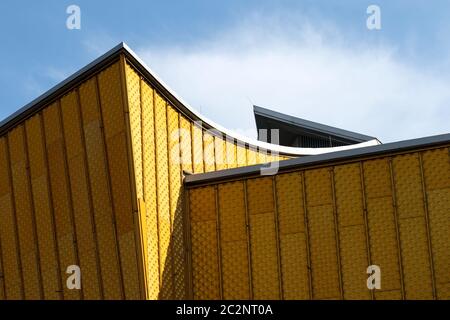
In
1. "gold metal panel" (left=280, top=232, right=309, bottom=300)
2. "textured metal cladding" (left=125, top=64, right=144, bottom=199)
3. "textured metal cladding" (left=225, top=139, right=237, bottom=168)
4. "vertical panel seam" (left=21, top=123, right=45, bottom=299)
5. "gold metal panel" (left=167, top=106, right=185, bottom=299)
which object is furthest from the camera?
"textured metal cladding" (left=225, top=139, right=237, bottom=168)

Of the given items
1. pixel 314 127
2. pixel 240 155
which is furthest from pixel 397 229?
pixel 314 127

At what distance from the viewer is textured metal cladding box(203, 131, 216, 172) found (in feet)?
74.3

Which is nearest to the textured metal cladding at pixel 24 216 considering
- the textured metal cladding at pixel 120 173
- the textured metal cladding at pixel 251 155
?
the textured metal cladding at pixel 120 173

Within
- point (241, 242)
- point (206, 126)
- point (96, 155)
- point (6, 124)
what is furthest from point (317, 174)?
point (6, 124)

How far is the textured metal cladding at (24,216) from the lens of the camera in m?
21.3

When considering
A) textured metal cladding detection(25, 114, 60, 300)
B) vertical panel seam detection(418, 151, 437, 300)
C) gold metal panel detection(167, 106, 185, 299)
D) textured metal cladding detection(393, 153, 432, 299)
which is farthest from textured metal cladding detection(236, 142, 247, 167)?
vertical panel seam detection(418, 151, 437, 300)

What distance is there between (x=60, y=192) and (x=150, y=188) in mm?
2486

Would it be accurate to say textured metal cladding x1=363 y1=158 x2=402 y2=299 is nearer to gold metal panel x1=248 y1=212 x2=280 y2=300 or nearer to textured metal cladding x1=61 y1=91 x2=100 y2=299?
gold metal panel x1=248 y1=212 x2=280 y2=300

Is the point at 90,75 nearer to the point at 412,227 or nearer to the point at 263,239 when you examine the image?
the point at 263,239

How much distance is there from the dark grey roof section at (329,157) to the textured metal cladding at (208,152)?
1.13 meters

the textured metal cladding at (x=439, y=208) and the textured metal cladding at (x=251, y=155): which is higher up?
the textured metal cladding at (x=251, y=155)

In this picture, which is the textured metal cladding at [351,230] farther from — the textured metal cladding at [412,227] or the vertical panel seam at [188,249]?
the vertical panel seam at [188,249]

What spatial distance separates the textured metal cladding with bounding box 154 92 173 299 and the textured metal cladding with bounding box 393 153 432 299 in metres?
5.56
